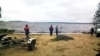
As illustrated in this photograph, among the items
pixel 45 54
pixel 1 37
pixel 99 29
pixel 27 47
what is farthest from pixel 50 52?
pixel 99 29

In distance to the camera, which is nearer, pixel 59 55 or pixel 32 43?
pixel 59 55

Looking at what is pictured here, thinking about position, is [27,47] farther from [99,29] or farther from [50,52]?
[99,29]

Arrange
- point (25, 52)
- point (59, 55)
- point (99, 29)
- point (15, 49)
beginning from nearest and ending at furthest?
1. point (59, 55)
2. point (25, 52)
3. point (15, 49)
4. point (99, 29)

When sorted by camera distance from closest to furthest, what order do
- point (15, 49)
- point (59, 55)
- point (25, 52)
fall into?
point (59, 55) → point (25, 52) → point (15, 49)

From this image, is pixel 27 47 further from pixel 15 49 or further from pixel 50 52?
pixel 50 52

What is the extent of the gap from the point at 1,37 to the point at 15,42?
184 cm

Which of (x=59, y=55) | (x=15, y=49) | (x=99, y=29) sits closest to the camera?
(x=59, y=55)

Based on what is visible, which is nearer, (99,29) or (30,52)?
(30,52)

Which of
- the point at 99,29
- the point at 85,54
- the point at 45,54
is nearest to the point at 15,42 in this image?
the point at 45,54

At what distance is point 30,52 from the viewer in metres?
19.4

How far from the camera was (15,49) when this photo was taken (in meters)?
20.7

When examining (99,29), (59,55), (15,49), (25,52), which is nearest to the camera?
(59,55)

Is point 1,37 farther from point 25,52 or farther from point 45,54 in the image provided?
point 45,54

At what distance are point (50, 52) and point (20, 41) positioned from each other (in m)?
2.75
